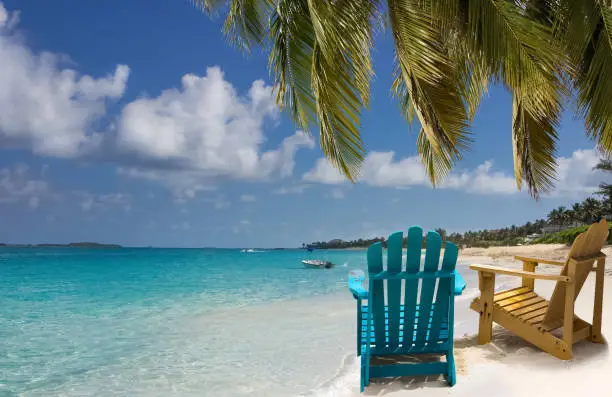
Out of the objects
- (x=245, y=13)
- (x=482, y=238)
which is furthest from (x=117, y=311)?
(x=482, y=238)

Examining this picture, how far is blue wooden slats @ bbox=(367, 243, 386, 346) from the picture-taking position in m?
3.66

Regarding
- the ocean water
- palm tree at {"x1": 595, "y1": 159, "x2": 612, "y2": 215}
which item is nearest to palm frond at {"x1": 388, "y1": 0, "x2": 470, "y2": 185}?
the ocean water

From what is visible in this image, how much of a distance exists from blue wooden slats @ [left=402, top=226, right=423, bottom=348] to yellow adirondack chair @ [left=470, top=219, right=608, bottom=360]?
1.00 m

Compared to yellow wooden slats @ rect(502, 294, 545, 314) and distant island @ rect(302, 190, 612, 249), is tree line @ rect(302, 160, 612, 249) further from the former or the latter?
yellow wooden slats @ rect(502, 294, 545, 314)

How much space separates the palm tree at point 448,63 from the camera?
561cm

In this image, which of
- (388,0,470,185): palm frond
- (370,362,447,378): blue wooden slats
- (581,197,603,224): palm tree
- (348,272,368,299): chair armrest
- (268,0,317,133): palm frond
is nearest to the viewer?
(348,272,368,299): chair armrest

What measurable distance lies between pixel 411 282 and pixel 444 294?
313 mm

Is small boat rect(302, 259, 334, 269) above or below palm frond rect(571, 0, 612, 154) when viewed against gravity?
below

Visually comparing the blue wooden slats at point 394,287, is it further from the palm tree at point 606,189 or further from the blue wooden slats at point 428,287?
the palm tree at point 606,189

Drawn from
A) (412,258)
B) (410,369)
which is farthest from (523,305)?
(412,258)

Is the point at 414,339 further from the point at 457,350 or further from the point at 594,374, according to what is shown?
the point at 594,374

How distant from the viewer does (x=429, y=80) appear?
5.69m

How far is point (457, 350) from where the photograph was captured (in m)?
4.82

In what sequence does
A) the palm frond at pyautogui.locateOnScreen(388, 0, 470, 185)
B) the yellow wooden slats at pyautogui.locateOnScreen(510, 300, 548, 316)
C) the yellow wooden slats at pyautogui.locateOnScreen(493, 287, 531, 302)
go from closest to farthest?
the yellow wooden slats at pyautogui.locateOnScreen(510, 300, 548, 316), the yellow wooden slats at pyautogui.locateOnScreen(493, 287, 531, 302), the palm frond at pyautogui.locateOnScreen(388, 0, 470, 185)
